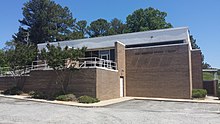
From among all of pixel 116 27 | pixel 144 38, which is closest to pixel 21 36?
pixel 116 27

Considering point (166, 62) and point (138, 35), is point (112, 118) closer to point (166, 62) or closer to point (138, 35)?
point (166, 62)

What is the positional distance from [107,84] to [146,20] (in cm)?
3274

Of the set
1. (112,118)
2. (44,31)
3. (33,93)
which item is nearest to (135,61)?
(33,93)

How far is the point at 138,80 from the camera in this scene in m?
25.9

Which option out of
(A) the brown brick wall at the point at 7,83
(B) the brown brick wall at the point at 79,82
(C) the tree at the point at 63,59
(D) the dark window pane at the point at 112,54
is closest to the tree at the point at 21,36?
(A) the brown brick wall at the point at 7,83

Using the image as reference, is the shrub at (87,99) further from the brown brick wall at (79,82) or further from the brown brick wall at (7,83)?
the brown brick wall at (7,83)

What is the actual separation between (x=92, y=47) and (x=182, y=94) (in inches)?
444

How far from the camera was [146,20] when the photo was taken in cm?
5181

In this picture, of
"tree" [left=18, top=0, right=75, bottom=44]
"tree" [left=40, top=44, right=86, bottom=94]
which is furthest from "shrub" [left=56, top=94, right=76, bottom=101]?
"tree" [left=18, top=0, right=75, bottom=44]

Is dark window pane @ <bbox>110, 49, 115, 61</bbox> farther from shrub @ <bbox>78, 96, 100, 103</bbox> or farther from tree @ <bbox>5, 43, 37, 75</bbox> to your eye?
tree @ <bbox>5, 43, 37, 75</bbox>

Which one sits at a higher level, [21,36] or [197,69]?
[21,36]

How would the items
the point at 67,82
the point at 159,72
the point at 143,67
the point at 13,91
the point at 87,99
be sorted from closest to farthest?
the point at 87,99
the point at 67,82
the point at 13,91
the point at 159,72
the point at 143,67

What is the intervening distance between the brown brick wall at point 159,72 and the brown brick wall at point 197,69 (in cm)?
326

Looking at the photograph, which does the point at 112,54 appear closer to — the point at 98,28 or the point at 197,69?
the point at 197,69
